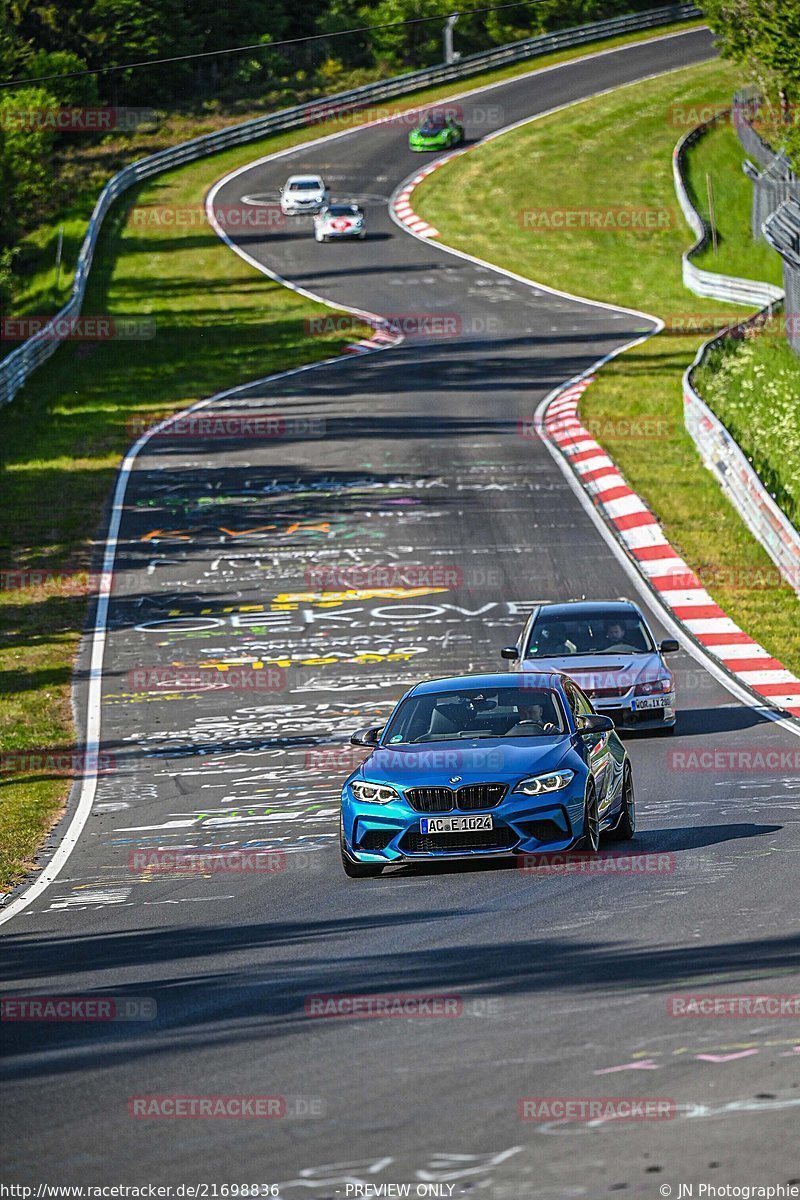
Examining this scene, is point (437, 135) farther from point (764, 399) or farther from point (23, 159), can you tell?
point (764, 399)

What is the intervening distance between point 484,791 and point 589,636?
9.02 m

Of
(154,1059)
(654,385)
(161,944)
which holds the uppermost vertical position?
(154,1059)

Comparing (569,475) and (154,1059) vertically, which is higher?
(154,1059)

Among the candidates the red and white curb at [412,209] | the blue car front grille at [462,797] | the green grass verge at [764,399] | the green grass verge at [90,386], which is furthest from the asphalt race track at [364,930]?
the red and white curb at [412,209]

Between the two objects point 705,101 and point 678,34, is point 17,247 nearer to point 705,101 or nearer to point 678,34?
point 705,101

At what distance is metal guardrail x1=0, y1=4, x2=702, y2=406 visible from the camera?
6938cm

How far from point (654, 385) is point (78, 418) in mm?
13150

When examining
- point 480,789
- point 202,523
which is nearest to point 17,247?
point 202,523

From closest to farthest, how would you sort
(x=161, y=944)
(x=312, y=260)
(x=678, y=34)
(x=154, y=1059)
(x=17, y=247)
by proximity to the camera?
1. (x=154, y=1059)
2. (x=161, y=944)
3. (x=312, y=260)
4. (x=17, y=247)
5. (x=678, y=34)

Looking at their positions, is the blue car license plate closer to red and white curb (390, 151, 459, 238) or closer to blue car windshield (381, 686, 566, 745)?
blue car windshield (381, 686, 566, 745)

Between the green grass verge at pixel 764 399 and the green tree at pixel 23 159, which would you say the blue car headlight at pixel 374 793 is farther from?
the green tree at pixel 23 159

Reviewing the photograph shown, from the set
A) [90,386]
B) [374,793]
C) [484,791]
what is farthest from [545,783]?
[90,386]

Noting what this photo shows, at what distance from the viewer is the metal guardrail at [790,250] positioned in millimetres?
37438

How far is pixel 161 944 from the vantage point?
1091 centimetres
